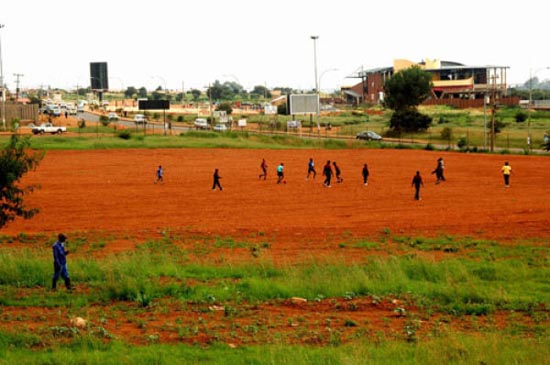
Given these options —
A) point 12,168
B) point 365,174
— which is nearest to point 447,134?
point 365,174

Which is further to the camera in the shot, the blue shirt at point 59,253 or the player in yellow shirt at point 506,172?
the player in yellow shirt at point 506,172

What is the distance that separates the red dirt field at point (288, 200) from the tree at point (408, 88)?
47.9 m

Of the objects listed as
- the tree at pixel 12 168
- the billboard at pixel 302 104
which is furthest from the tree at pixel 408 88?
the tree at pixel 12 168

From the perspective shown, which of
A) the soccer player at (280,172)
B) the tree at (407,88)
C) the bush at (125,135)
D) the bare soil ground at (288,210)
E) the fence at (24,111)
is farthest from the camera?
the tree at (407,88)

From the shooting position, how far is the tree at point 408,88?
105 meters

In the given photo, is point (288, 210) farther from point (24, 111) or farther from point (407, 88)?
point (24, 111)

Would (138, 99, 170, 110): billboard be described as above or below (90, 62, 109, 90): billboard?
below

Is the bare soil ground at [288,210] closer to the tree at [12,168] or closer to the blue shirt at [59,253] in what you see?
the blue shirt at [59,253]

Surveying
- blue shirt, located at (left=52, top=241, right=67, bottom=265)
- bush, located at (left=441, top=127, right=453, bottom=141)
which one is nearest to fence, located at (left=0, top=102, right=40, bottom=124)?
bush, located at (left=441, top=127, right=453, bottom=141)

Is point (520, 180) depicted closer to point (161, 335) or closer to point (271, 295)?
point (271, 295)

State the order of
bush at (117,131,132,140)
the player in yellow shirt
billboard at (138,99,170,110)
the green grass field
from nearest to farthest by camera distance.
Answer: the green grass field → the player in yellow shirt → bush at (117,131,132,140) → billboard at (138,99,170,110)

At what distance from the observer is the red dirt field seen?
27.5 m

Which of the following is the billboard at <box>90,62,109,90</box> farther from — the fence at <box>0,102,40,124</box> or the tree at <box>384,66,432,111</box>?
the tree at <box>384,66,432,111</box>

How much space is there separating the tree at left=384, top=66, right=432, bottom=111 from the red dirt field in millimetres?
47946
